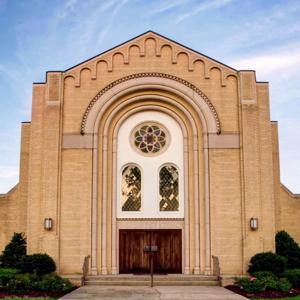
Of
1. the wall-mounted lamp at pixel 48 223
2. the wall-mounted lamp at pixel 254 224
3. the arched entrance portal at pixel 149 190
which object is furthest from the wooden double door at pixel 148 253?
the wall-mounted lamp at pixel 254 224

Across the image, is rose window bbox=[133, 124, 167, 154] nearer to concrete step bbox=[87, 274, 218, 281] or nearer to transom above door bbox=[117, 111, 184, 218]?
transom above door bbox=[117, 111, 184, 218]

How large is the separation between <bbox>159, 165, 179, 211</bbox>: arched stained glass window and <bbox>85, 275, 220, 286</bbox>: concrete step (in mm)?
3597

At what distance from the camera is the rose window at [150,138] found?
82.7 ft

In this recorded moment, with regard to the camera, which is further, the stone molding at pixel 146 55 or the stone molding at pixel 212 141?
the stone molding at pixel 146 55

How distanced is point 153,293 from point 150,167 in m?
7.37

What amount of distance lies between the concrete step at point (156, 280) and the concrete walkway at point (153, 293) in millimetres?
776

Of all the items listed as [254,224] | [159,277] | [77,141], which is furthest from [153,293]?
[77,141]

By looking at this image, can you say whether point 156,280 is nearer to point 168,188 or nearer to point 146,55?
point 168,188

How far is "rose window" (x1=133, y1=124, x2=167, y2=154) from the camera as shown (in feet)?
82.7

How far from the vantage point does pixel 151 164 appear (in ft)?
82.1

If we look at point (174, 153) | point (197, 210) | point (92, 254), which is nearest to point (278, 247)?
point (197, 210)

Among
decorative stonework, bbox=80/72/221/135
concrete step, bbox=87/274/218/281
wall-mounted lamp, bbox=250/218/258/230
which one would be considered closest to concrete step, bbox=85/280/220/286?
concrete step, bbox=87/274/218/281

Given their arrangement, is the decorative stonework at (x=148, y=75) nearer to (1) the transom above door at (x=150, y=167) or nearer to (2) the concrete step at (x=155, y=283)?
(1) the transom above door at (x=150, y=167)

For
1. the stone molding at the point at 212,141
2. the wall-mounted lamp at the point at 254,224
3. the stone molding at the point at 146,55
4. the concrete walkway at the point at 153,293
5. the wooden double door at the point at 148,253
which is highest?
the stone molding at the point at 146,55
